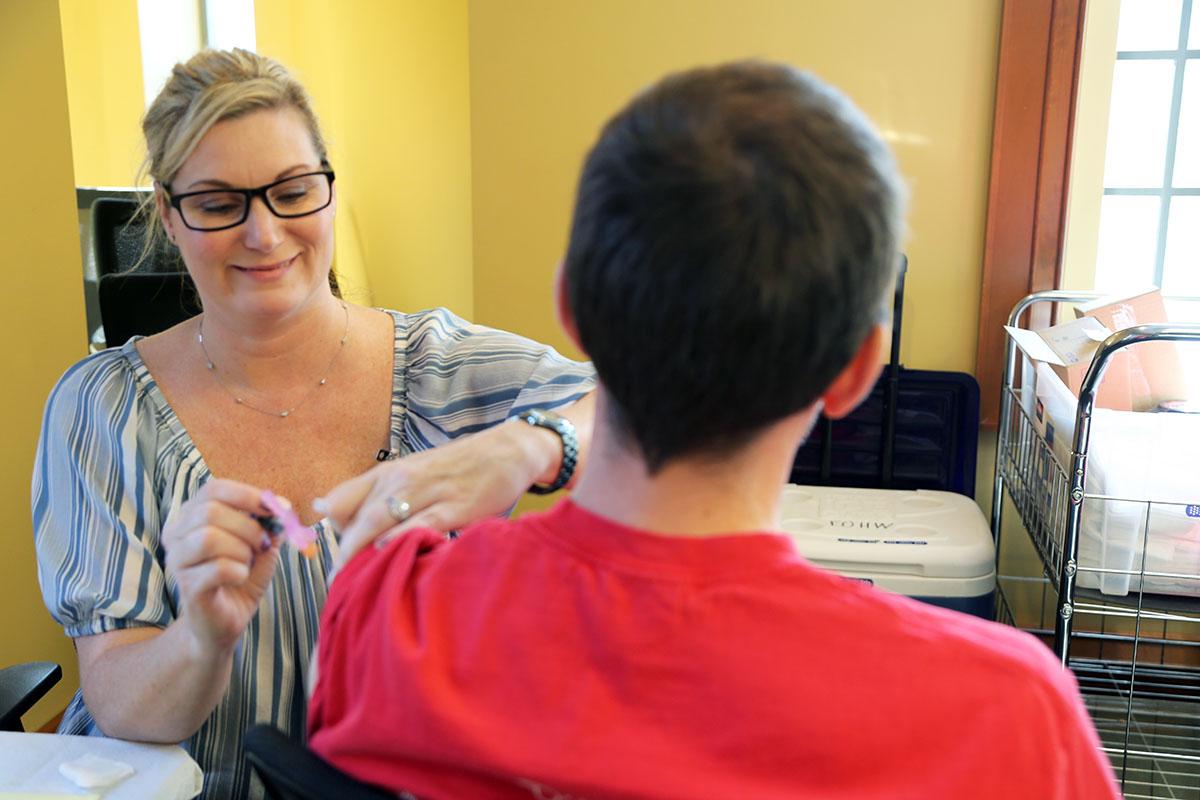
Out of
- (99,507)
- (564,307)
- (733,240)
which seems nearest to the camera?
(733,240)

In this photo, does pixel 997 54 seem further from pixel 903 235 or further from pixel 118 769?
pixel 118 769

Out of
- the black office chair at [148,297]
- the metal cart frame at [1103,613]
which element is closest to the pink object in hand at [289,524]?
the black office chair at [148,297]

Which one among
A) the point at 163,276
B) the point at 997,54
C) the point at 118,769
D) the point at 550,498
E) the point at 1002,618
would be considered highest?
the point at 997,54

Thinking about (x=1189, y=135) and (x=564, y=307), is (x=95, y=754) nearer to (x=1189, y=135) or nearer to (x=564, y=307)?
(x=564, y=307)

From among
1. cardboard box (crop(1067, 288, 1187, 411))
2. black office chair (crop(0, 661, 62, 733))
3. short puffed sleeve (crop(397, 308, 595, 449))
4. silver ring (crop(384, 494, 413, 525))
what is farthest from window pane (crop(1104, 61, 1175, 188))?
black office chair (crop(0, 661, 62, 733))

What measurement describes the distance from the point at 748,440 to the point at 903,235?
0.48 feet

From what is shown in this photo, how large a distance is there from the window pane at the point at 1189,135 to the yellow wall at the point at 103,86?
2.32 m

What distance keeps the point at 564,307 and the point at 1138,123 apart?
241cm

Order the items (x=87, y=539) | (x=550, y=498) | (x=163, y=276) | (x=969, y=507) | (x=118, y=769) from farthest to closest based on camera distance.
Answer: (x=550, y=498) → (x=969, y=507) → (x=163, y=276) → (x=87, y=539) → (x=118, y=769)

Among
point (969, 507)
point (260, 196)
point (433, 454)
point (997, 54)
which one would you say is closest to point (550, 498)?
point (969, 507)

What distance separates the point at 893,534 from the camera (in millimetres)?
2184

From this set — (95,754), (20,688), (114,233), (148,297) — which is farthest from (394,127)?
(95,754)

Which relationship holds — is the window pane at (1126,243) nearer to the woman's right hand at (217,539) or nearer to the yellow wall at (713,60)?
the yellow wall at (713,60)

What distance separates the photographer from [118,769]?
3.04 feet
